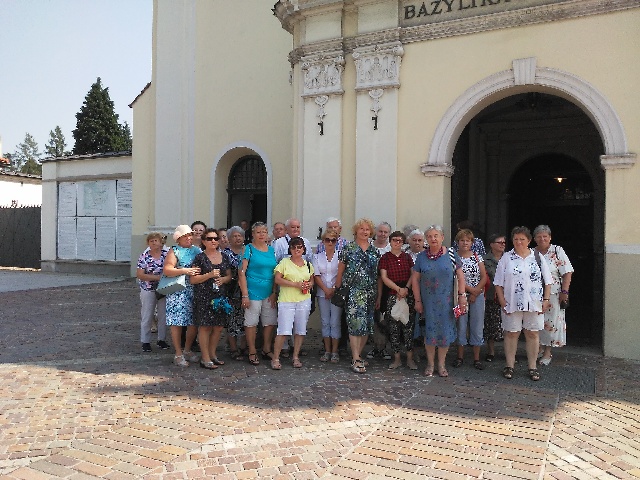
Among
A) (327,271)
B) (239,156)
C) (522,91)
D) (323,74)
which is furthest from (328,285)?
(239,156)

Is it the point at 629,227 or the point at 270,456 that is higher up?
the point at 629,227

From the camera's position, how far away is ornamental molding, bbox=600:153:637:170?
7.18m

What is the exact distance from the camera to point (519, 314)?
252 inches

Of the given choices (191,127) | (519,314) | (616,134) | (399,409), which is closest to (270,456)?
(399,409)

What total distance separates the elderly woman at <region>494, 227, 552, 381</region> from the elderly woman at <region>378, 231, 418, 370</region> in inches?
40.4

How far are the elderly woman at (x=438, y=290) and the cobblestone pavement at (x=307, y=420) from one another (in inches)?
17.9

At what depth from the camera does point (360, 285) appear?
22.0ft

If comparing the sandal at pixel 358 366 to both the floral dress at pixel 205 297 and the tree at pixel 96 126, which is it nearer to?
the floral dress at pixel 205 297

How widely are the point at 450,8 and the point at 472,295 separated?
14.0ft

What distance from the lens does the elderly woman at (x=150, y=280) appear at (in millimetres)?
7359

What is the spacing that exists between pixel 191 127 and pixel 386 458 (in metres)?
11.4

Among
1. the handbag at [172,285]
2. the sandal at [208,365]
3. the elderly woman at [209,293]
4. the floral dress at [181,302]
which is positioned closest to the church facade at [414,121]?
the elderly woman at [209,293]

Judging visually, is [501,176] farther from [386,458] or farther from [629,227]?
[386,458]

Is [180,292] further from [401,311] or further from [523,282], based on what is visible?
[523,282]
